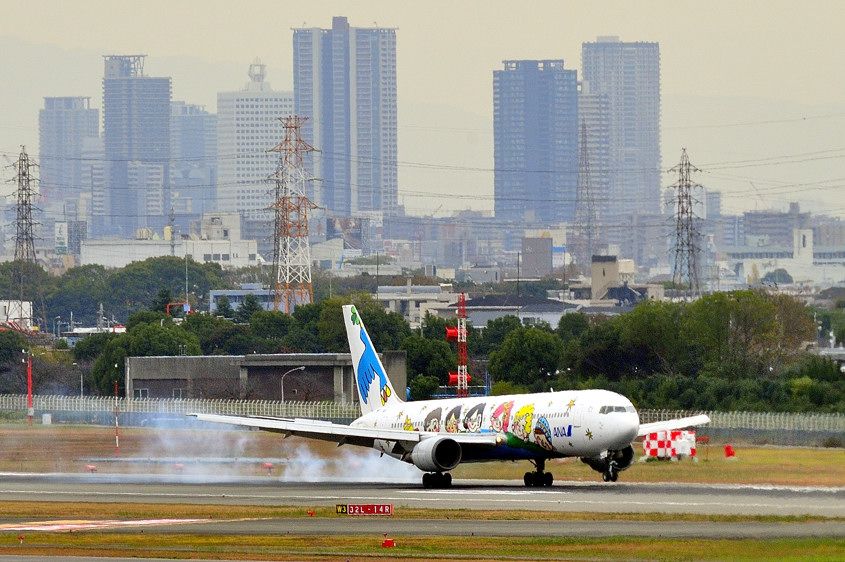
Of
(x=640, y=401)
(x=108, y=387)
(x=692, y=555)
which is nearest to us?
(x=692, y=555)

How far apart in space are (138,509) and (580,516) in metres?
15.5

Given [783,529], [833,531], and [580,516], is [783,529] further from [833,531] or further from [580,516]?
[580,516]

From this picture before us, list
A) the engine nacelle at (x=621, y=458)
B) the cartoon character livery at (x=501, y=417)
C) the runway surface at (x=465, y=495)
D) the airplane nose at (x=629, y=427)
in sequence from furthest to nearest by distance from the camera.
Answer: the cartoon character livery at (x=501, y=417), the engine nacelle at (x=621, y=458), the airplane nose at (x=629, y=427), the runway surface at (x=465, y=495)

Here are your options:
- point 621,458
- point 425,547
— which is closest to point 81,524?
point 425,547

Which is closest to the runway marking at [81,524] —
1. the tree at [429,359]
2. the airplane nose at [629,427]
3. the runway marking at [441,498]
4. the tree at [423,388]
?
the runway marking at [441,498]

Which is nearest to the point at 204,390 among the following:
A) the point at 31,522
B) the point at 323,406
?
the point at 323,406

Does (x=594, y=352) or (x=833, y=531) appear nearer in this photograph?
(x=833, y=531)

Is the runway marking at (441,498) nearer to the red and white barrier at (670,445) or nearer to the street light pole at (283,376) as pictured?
the red and white barrier at (670,445)

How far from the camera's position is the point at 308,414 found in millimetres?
123250

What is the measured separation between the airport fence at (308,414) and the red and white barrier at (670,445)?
24.5 ft

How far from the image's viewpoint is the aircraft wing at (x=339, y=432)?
73500 millimetres

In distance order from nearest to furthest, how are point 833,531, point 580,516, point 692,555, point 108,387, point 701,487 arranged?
point 692,555 < point 833,531 < point 580,516 < point 701,487 < point 108,387

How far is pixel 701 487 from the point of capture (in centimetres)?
6962

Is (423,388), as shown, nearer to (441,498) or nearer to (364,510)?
(441,498)
